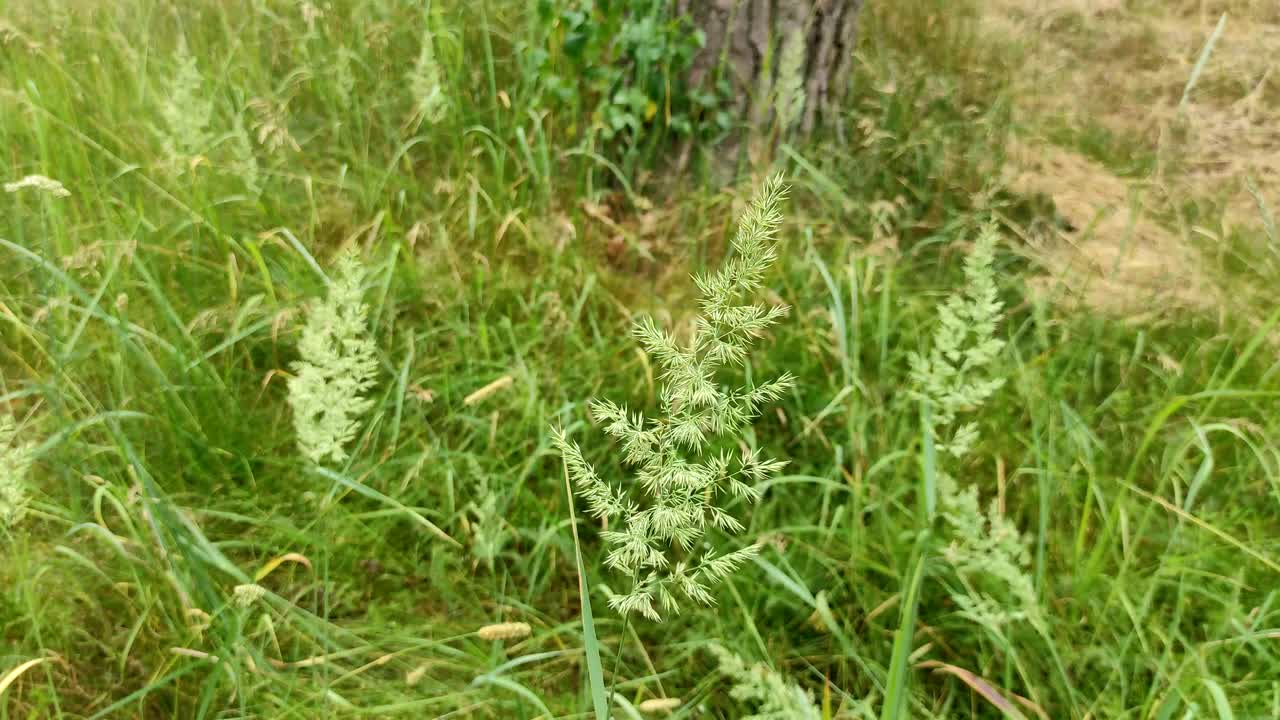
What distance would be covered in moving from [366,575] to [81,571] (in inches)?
18.0

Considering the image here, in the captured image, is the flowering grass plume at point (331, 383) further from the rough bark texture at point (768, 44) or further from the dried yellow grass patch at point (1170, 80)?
the dried yellow grass patch at point (1170, 80)

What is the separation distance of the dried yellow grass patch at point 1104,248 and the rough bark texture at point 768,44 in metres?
0.60

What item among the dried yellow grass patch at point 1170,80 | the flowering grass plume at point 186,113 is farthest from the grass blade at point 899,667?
the dried yellow grass patch at point 1170,80

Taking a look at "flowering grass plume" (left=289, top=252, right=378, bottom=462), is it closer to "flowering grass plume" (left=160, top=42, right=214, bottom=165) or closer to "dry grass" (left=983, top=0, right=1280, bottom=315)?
"flowering grass plume" (left=160, top=42, right=214, bottom=165)

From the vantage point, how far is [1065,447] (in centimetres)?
181

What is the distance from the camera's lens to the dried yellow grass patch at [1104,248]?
2.15 metres

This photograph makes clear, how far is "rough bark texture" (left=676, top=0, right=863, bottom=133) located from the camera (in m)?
2.40

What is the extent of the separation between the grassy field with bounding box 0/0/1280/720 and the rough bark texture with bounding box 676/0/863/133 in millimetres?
157

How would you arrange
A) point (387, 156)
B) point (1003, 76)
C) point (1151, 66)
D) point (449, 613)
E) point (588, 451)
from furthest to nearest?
point (1151, 66)
point (1003, 76)
point (387, 156)
point (588, 451)
point (449, 613)

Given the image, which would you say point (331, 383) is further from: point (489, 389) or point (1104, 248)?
point (1104, 248)

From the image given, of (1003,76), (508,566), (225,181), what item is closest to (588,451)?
(508,566)

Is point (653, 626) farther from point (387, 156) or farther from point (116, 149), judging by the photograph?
point (116, 149)

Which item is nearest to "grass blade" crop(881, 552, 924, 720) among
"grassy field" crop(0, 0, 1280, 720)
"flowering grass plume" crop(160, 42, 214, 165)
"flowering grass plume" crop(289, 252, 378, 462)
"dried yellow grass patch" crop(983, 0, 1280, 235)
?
"grassy field" crop(0, 0, 1280, 720)

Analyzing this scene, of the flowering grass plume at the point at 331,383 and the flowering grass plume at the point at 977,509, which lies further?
the flowering grass plume at the point at 977,509
